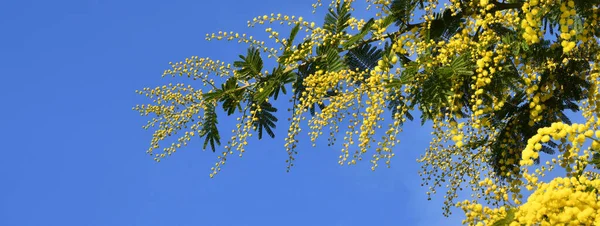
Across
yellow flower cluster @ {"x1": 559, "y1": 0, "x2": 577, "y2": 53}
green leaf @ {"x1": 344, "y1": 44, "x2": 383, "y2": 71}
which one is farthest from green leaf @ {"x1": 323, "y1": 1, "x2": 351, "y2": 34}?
yellow flower cluster @ {"x1": 559, "y1": 0, "x2": 577, "y2": 53}

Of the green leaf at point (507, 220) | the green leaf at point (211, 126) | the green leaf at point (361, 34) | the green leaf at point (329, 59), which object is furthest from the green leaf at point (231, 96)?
the green leaf at point (507, 220)

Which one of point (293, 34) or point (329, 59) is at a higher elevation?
point (293, 34)

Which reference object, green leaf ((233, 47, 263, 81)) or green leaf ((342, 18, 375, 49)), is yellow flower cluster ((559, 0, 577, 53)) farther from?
green leaf ((233, 47, 263, 81))

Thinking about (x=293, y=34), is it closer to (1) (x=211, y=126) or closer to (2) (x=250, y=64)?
(2) (x=250, y=64)

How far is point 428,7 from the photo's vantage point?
18.8ft

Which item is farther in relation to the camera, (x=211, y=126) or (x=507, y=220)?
(x=211, y=126)

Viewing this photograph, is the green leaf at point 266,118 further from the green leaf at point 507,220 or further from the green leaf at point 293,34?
the green leaf at point 507,220

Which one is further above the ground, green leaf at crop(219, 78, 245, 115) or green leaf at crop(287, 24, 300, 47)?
green leaf at crop(287, 24, 300, 47)

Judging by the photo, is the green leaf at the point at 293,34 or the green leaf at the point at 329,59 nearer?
the green leaf at the point at 329,59

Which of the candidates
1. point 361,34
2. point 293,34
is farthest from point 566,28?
point 293,34

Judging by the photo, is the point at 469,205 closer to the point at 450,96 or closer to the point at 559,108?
the point at 450,96

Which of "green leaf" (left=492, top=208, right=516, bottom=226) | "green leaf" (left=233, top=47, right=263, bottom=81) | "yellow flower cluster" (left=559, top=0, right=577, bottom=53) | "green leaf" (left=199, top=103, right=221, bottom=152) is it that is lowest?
"green leaf" (left=492, top=208, right=516, bottom=226)

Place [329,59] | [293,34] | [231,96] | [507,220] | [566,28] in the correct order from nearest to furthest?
[507,220]
[566,28]
[329,59]
[293,34]
[231,96]

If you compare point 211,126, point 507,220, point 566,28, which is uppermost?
point 211,126
